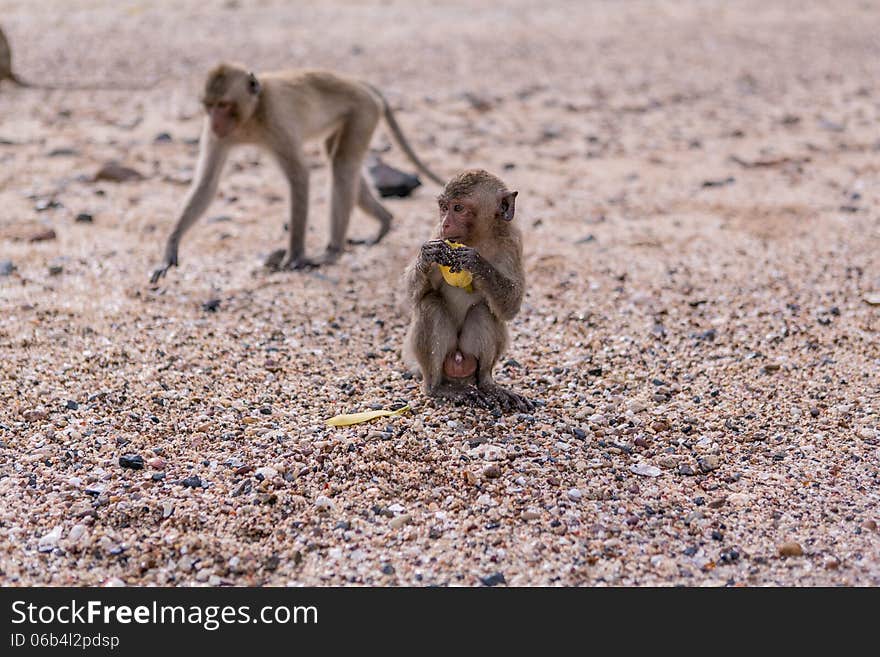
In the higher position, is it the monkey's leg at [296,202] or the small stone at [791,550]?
the monkey's leg at [296,202]

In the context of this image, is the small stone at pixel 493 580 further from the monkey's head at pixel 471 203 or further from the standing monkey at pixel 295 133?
the standing monkey at pixel 295 133

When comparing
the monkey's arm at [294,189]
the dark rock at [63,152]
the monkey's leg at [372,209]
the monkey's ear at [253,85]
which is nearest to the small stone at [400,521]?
the monkey's arm at [294,189]

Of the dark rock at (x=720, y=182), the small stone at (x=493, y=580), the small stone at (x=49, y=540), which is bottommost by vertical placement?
the small stone at (x=49, y=540)

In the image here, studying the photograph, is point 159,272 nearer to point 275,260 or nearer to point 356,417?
point 275,260

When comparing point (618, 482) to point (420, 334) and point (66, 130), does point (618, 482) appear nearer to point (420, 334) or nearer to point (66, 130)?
point (420, 334)

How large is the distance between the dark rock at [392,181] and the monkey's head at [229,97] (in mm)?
2117

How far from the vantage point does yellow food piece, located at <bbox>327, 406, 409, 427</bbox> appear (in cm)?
486

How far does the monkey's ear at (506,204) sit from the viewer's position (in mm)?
4664

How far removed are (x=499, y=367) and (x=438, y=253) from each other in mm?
1301

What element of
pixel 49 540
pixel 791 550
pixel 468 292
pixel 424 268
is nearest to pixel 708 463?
pixel 791 550

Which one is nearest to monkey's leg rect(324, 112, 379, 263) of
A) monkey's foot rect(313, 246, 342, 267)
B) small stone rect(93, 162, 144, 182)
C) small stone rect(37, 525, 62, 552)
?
monkey's foot rect(313, 246, 342, 267)

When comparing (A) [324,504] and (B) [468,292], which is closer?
(A) [324,504]

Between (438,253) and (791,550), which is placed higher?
(438,253)

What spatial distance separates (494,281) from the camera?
4680mm
